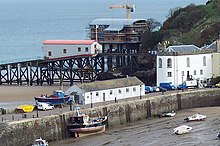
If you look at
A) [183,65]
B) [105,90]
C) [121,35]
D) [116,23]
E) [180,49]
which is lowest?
[105,90]

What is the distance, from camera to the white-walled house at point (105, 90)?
5144 centimetres

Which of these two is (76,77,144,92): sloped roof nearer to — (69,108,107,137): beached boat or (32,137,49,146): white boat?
(69,108,107,137): beached boat

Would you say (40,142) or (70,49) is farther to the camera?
(70,49)

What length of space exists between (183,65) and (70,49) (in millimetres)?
18315

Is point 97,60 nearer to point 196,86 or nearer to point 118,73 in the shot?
point 118,73

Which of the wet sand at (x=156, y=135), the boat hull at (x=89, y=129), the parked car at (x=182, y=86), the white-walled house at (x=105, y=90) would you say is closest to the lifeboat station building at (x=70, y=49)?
the parked car at (x=182, y=86)

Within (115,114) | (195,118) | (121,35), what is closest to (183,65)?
(195,118)

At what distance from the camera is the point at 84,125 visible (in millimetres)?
45594

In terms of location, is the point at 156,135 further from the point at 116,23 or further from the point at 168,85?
the point at 116,23

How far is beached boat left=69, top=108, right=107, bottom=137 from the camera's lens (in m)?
45.5

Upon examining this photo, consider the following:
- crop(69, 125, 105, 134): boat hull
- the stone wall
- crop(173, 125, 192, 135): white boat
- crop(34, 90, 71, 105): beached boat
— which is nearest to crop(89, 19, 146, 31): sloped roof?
the stone wall

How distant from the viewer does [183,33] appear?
8144 cm

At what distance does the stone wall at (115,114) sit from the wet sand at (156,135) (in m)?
0.84

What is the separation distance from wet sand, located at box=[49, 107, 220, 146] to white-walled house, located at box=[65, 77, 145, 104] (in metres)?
3.76
